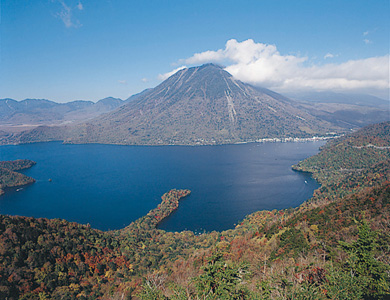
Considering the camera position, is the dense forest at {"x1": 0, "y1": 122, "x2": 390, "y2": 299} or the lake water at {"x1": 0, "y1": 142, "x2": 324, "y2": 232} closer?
the dense forest at {"x1": 0, "y1": 122, "x2": 390, "y2": 299}

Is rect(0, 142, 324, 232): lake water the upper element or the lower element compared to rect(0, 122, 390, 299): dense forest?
lower

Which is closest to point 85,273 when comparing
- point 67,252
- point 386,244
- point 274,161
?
point 67,252

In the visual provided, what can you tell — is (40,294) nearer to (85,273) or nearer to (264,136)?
(85,273)

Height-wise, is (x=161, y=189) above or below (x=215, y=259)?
below

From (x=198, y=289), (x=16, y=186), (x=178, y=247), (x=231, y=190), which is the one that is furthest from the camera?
(x=16, y=186)
